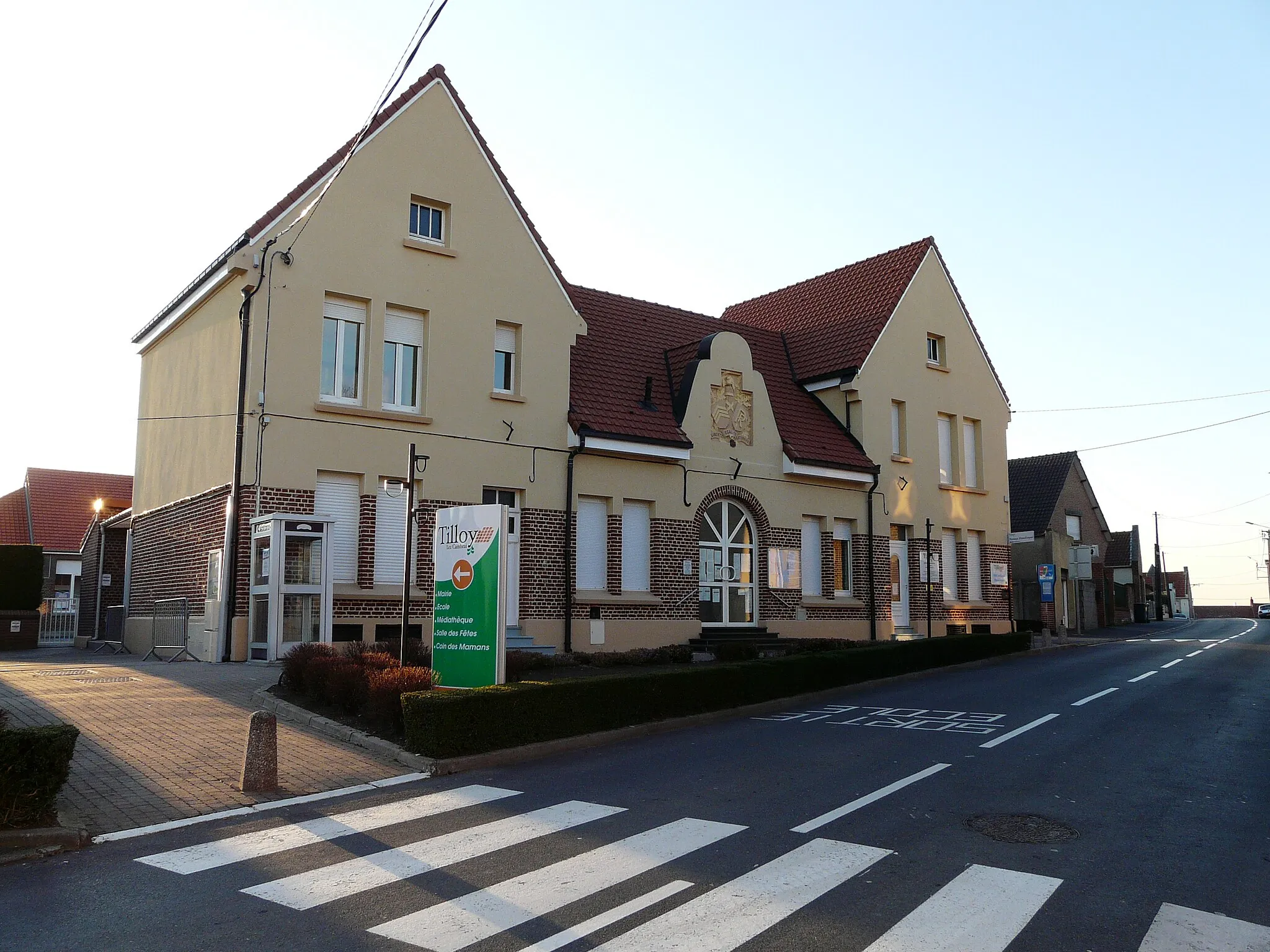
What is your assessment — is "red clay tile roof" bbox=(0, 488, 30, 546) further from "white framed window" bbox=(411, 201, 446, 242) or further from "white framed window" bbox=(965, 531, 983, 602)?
"white framed window" bbox=(965, 531, 983, 602)

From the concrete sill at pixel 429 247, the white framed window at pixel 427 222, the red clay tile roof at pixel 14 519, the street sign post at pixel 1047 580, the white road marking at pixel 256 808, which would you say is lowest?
the white road marking at pixel 256 808

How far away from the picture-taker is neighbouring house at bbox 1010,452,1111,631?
1660 inches

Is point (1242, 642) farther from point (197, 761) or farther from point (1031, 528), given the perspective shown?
point (197, 761)

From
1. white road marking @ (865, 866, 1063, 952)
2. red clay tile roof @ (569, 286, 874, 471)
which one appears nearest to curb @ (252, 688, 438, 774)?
white road marking @ (865, 866, 1063, 952)

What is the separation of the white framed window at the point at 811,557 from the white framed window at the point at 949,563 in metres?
5.57

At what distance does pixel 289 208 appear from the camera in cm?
1914

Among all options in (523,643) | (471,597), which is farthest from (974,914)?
(523,643)

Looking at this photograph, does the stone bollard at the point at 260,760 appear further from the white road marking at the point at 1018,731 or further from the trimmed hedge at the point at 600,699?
the white road marking at the point at 1018,731

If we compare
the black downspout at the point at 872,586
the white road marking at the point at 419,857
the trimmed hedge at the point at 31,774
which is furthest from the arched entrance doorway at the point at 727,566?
the trimmed hedge at the point at 31,774


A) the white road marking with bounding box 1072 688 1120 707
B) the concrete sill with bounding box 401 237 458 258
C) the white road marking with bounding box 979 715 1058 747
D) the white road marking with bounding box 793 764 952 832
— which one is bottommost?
the white road marking with bounding box 793 764 952 832

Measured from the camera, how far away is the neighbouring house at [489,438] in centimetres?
1848

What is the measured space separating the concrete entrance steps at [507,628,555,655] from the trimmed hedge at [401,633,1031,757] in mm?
5077

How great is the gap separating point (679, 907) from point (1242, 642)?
31.3 meters

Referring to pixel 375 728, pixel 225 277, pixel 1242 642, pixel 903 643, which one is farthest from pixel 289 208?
pixel 1242 642
